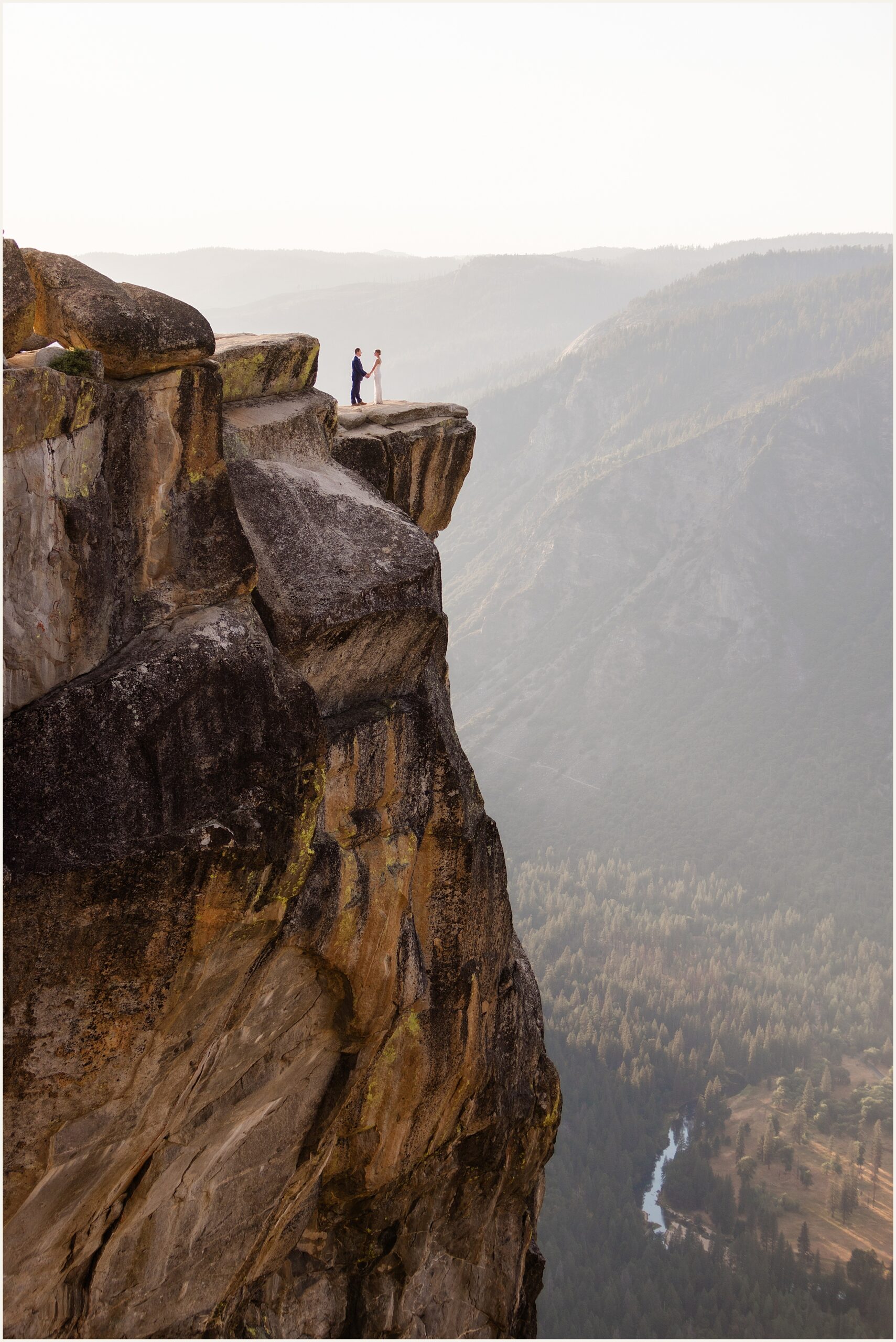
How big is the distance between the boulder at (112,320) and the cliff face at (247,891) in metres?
0.30

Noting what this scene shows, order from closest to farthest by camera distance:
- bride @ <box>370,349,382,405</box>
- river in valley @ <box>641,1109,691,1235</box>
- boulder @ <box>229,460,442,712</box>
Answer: boulder @ <box>229,460,442,712</box>, bride @ <box>370,349,382,405</box>, river in valley @ <box>641,1109,691,1235</box>

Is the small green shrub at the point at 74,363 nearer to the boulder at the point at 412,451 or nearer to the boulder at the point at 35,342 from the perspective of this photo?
the boulder at the point at 35,342

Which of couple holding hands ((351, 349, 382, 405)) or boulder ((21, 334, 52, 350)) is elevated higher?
couple holding hands ((351, 349, 382, 405))

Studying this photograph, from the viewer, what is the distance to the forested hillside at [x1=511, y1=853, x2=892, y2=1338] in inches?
3206

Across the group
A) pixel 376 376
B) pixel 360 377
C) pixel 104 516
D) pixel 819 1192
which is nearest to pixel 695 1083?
pixel 819 1192

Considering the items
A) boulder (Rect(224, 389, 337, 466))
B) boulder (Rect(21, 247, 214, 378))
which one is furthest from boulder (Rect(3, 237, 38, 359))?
boulder (Rect(224, 389, 337, 466))

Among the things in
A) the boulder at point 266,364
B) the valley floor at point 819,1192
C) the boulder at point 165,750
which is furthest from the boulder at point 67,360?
the valley floor at point 819,1192

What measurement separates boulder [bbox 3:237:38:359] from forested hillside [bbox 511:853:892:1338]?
80526mm

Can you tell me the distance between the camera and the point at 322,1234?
22922 mm

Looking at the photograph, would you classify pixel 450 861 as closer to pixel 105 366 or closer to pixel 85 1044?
pixel 85 1044

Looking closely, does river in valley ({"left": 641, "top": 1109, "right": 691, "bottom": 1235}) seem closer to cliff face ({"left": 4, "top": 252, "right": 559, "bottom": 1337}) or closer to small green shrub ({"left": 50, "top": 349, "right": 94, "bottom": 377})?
cliff face ({"left": 4, "top": 252, "right": 559, "bottom": 1337})

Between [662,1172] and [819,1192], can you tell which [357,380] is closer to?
[819,1192]

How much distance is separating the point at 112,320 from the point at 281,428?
4.94 metres

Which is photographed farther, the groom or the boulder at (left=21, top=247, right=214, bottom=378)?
the groom
